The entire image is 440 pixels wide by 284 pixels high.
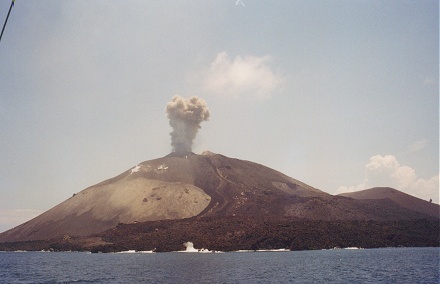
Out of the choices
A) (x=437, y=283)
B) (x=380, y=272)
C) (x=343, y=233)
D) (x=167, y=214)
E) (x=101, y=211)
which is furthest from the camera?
(x=101, y=211)

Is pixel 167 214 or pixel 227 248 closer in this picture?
pixel 227 248

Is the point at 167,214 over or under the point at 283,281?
over

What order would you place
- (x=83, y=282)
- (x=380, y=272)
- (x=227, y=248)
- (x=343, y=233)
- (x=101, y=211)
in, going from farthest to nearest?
(x=101, y=211) → (x=343, y=233) → (x=227, y=248) → (x=380, y=272) → (x=83, y=282)

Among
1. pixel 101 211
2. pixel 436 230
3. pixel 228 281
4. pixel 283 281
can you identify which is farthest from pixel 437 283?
pixel 101 211

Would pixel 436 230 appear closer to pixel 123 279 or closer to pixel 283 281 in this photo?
pixel 283 281

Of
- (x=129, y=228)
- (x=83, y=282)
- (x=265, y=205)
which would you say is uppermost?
(x=265, y=205)

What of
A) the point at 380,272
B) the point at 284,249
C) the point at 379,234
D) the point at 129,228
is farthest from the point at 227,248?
the point at 380,272

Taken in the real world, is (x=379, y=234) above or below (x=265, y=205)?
below

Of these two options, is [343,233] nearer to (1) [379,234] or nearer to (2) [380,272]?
(1) [379,234]

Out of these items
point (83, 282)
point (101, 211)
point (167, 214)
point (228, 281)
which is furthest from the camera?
point (101, 211)
